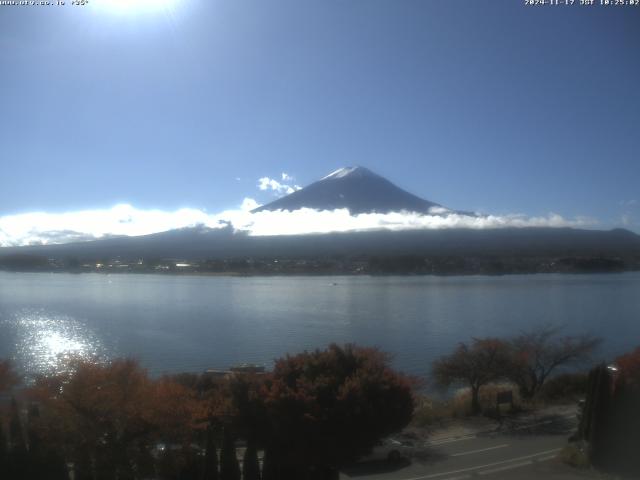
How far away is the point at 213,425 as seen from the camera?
6.64m

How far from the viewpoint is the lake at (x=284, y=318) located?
16.6 metres

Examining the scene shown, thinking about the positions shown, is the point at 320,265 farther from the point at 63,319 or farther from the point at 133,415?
the point at 133,415

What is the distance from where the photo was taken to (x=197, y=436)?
6.58 metres

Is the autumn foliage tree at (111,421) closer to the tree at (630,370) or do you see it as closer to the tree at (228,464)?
the tree at (228,464)

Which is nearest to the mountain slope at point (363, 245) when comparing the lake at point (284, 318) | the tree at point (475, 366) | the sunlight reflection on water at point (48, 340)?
the lake at point (284, 318)

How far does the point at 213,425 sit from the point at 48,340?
1292cm

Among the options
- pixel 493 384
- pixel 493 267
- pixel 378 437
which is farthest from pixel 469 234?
pixel 378 437

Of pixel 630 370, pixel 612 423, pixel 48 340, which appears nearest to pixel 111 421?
pixel 612 423

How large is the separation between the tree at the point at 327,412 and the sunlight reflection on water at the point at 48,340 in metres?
7.60

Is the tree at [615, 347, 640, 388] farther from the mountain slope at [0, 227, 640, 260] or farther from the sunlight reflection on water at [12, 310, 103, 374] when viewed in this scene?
the mountain slope at [0, 227, 640, 260]

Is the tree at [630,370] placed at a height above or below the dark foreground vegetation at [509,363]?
above

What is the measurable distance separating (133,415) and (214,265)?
146ft

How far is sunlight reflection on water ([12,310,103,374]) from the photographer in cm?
1428

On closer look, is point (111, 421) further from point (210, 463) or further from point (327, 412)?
point (327, 412)
